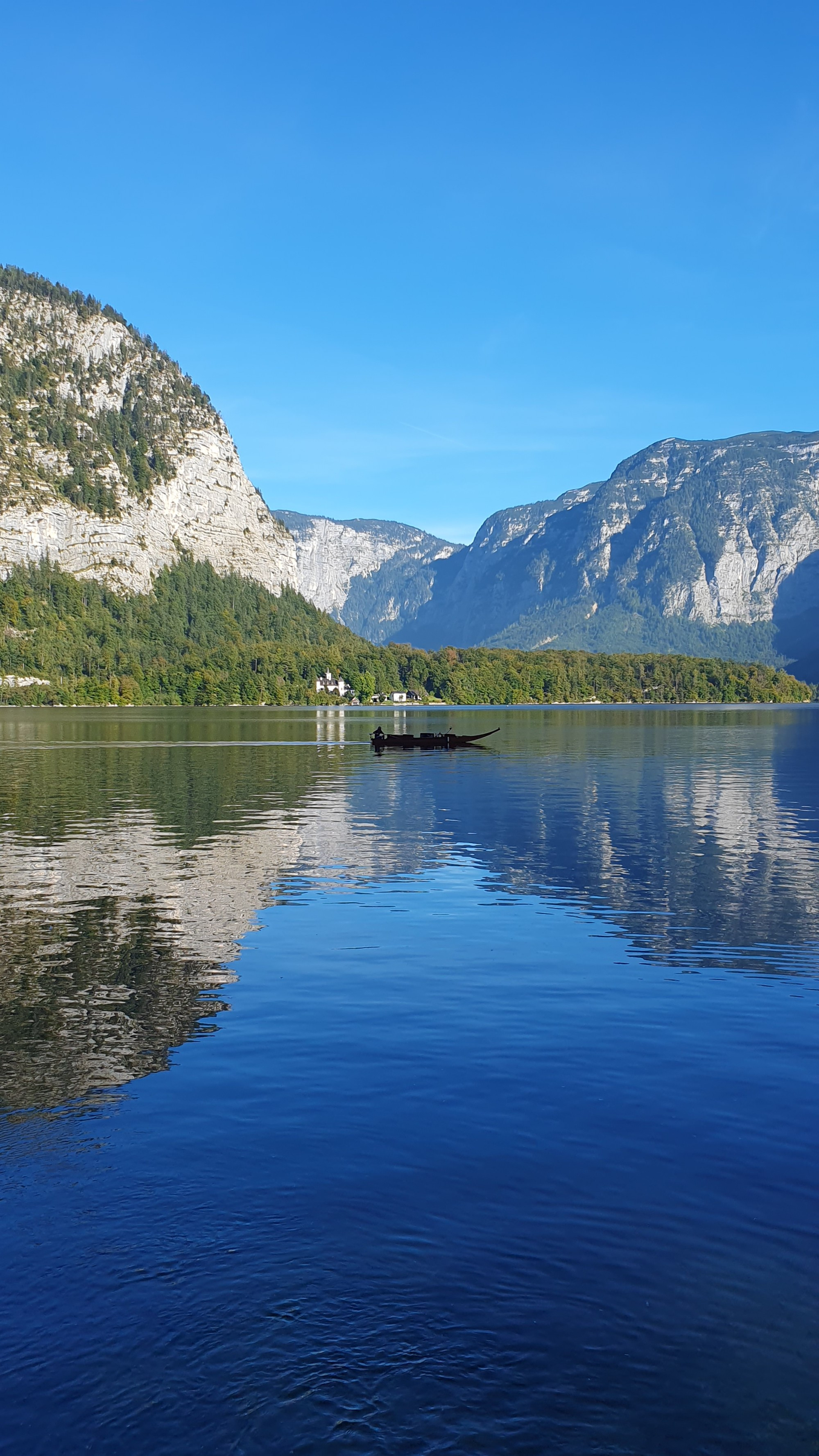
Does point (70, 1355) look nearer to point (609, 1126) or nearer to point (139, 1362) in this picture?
point (139, 1362)

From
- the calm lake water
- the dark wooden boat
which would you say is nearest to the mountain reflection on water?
the calm lake water

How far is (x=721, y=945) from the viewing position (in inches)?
1371

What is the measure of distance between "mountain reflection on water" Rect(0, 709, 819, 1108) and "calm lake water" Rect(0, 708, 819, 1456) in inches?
9.5

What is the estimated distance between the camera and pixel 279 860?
1955 inches

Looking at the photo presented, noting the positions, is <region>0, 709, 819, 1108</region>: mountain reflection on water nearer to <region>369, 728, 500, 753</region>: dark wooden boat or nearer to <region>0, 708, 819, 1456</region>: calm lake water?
<region>0, 708, 819, 1456</region>: calm lake water

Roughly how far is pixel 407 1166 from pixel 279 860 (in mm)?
32406

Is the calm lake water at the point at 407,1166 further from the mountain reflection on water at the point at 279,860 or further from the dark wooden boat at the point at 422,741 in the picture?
the dark wooden boat at the point at 422,741

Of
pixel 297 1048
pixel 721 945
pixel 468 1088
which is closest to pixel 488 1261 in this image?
pixel 468 1088

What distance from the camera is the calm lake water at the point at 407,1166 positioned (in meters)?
12.2

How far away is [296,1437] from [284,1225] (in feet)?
14.2

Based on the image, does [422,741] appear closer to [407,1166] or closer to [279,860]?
[279,860]

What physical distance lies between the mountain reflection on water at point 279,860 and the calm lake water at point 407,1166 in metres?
0.24

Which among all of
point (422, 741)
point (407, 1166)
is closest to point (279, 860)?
point (407, 1166)

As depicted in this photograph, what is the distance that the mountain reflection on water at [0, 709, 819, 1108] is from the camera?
27031mm
